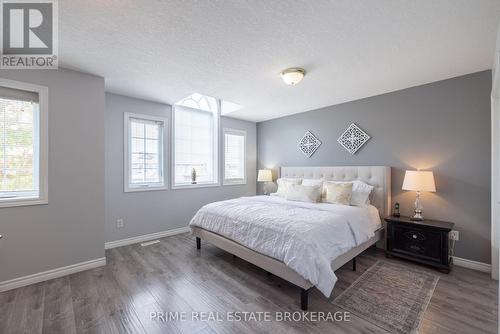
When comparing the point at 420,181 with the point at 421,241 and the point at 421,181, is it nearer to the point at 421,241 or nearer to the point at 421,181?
the point at 421,181

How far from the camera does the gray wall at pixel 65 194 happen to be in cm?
229

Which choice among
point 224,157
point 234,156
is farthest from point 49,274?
point 234,156

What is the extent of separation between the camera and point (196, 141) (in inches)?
181

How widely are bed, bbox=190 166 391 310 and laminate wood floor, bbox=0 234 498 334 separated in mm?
248

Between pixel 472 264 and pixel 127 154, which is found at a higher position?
pixel 127 154

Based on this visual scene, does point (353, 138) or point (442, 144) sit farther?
point (353, 138)

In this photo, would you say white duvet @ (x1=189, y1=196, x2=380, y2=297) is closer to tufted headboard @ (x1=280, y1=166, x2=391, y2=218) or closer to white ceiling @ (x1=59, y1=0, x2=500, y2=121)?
tufted headboard @ (x1=280, y1=166, x2=391, y2=218)

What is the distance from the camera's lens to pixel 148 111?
3842 millimetres

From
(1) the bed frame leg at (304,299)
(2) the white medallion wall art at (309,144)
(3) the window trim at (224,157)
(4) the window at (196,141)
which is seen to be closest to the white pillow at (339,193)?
(2) the white medallion wall art at (309,144)

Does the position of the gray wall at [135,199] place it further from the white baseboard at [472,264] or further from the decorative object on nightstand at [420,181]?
the white baseboard at [472,264]

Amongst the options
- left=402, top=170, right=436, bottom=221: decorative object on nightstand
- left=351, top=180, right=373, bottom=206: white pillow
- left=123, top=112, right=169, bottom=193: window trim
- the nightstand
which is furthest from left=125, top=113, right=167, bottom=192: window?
left=402, top=170, right=436, bottom=221: decorative object on nightstand

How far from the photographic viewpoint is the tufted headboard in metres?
3.30

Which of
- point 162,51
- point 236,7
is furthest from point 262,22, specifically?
point 162,51

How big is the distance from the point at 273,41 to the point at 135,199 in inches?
129
